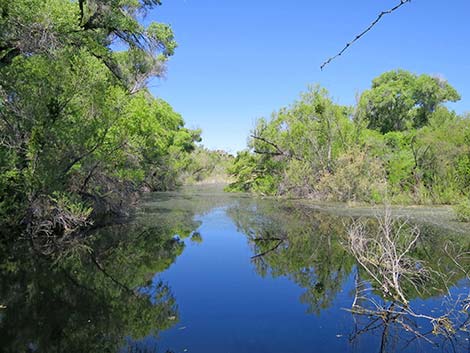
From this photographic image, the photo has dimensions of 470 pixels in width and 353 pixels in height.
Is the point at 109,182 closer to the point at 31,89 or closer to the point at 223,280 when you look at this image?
the point at 31,89

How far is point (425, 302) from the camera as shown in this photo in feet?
24.5

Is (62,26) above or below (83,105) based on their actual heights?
above

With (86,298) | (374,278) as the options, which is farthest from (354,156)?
(86,298)

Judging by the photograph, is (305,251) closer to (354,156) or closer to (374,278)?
(374,278)

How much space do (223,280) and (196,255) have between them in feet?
8.56

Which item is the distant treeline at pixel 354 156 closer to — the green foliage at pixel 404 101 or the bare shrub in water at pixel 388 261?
the green foliage at pixel 404 101

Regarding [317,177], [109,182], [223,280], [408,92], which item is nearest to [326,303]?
[223,280]

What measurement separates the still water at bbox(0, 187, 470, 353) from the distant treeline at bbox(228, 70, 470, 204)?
11.5m

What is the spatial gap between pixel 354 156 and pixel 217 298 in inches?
769

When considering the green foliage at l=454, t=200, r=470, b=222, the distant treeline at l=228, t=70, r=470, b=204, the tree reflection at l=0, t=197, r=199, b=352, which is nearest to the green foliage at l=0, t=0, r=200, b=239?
the tree reflection at l=0, t=197, r=199, b=352

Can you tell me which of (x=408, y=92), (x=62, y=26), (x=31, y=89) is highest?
(x=408, y=92)

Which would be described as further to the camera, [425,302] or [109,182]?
[109,182]

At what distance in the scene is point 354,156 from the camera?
2545cm

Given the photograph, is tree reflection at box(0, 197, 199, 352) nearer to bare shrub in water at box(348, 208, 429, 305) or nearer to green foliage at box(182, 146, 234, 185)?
bare shrub in water at box(348, 208, 429, 305)
